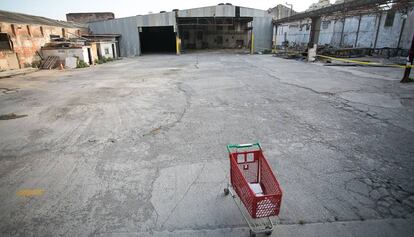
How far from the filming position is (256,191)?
317cm

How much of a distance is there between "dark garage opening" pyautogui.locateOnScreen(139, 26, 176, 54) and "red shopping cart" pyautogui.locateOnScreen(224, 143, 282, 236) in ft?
128

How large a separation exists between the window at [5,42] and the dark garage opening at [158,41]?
2310 cm

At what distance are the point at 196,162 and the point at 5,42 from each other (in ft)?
69.9

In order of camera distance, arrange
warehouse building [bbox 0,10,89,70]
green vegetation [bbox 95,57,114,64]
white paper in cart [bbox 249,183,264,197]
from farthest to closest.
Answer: green vegetation [bbox 95,57,114,64], warehouse building [bbox 0,10,89,70], white paper in cart [bbox 249,183,264,197]

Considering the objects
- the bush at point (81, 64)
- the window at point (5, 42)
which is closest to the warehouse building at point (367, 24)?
the bush at point (81, 64)

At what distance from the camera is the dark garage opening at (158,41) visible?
40.1 meters

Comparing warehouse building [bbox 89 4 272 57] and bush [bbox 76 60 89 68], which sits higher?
warehouse building [bbox 89 4 272 57]

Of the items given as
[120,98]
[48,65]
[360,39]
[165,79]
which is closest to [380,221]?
[120,98]

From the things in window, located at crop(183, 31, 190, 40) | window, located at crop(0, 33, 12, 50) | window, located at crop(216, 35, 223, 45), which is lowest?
window, located at crop(0, 33, 12, 50)

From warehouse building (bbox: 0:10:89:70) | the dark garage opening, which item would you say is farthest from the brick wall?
the dark garage opening

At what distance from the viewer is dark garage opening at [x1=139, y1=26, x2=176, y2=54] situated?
40.1 meters

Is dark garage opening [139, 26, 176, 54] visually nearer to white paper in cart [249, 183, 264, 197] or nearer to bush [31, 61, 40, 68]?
bush [31, 61, 40, 68]

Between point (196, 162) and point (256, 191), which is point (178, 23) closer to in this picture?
point (196, 162)

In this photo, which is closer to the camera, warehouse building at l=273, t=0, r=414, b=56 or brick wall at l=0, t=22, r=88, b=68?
brick wall at l=0, t=22, r=88, b=68
